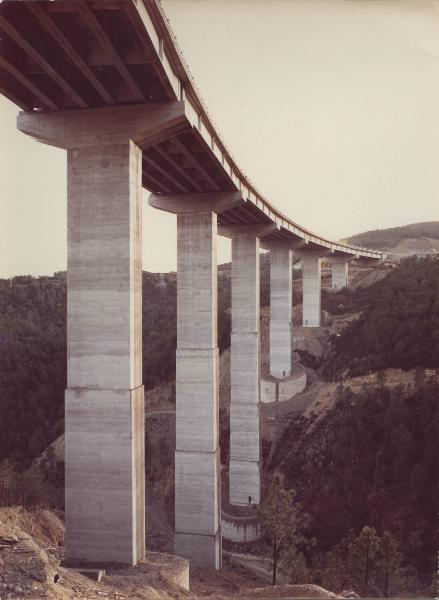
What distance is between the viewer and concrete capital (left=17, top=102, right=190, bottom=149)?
55.5 ft

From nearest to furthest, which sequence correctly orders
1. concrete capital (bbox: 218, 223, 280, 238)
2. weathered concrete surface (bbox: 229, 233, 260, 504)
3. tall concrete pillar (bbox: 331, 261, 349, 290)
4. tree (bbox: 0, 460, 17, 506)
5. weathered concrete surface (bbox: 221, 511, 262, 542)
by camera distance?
tree (bbox: 0, 460, 17, 506)
weathered concrete surface (bbox: 221, 511, 262, 542)
weathered concrete surface (bbox: 229, 233, 260, 504)
concrete capital (bbox: 218, 223, 280, 238)
tall concrete pillar (bbox: 331, 261, 349, 290)

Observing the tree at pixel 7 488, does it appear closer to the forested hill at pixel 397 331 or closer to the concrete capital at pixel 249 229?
the concrete capital at pixel 249 229

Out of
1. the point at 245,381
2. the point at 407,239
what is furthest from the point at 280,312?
the point at 407,239

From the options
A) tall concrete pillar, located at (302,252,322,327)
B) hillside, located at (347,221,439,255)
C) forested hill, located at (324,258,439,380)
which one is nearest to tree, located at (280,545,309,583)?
forested hill, located at (324,258,439,380)

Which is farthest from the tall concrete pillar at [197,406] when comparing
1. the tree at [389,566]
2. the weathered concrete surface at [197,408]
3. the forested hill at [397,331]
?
the forested hill at [397,331]

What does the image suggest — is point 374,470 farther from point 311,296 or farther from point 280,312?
point 311,296

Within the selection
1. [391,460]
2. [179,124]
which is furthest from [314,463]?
[179,124]

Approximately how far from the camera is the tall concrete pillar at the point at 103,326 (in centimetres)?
1688

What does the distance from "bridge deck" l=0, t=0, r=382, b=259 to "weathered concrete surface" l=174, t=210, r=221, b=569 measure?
20.5 ft

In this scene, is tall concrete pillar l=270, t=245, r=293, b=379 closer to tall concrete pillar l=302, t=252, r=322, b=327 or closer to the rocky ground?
tall concrete pillar l=302, t=252, r=322, b=327

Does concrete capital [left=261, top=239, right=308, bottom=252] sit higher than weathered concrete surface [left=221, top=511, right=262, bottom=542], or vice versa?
concrete capital [left=261, top=239, right=308, bottom=252]

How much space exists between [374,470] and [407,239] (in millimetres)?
118382

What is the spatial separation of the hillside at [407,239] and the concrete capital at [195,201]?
341ft

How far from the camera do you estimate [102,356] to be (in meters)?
17.0
